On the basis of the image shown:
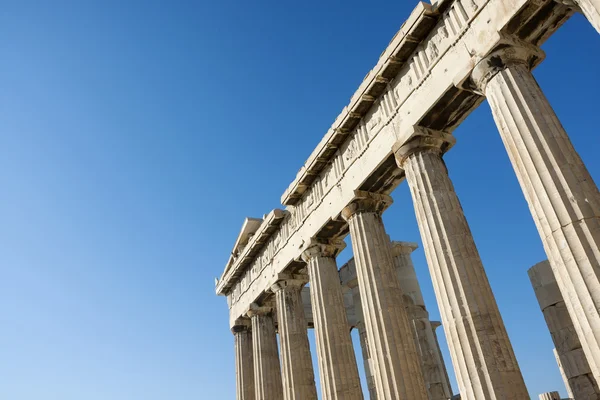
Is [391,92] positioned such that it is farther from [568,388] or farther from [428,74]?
[568,388]

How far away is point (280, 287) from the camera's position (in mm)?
20906

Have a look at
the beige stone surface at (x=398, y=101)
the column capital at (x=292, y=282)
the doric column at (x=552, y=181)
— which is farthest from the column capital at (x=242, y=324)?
the doric column at (x=552, y=181)

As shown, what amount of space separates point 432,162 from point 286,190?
8009 millimetres

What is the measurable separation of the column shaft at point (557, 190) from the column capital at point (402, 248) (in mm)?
15184

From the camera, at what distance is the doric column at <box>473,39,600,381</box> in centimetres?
792

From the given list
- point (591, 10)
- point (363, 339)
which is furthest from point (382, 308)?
point (363, 339)

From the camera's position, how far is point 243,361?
25.1 metres

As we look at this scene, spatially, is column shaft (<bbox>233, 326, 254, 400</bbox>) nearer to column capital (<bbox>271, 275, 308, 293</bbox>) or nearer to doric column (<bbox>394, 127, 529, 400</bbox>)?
column capital (<bbox>271, 275, 308, 293</bbox>)

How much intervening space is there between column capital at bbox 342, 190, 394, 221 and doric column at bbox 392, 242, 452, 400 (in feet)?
30.8

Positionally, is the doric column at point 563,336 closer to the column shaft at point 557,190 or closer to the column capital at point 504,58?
the column shaft at point 557,190

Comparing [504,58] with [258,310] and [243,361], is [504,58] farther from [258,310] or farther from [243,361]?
[243,361]

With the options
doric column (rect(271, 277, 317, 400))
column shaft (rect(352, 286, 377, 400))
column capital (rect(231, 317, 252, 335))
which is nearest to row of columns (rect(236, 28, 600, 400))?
doric column (rect(271, 277, 317, 400))

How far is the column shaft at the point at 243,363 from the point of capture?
24.4m

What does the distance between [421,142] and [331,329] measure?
25.4 ft
